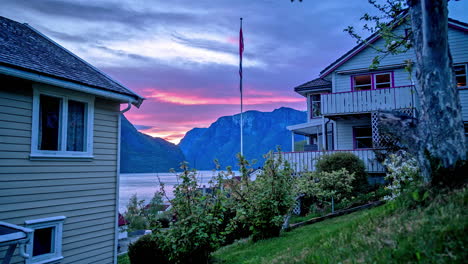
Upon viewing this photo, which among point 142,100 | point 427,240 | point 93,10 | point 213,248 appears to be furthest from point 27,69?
point 93,10

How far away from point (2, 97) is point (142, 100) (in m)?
4.36

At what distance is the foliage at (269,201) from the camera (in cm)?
1002

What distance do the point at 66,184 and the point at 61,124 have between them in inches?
67.5

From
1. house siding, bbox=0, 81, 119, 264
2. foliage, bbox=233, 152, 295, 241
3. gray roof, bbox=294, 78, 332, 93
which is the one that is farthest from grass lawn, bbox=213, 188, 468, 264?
gray roof, bbox=294, 78, 332, 93

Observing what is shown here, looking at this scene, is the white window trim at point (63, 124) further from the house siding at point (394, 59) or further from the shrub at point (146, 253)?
the house siding at point (394, 59)

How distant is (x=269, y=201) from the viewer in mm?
9969

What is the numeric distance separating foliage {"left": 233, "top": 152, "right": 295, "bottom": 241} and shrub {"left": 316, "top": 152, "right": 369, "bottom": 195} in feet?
24.6

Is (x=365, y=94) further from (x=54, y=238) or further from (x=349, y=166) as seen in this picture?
(x=54, y=238)

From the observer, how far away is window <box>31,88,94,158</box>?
8297mm

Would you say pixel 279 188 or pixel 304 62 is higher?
pixel 304 62

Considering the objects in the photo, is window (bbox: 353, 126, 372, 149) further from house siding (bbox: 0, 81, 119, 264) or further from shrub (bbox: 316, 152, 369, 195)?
house siding (bbox: 0, 81, 119, 264)

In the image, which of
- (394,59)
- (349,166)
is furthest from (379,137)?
(394,59)

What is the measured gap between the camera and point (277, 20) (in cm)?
2173

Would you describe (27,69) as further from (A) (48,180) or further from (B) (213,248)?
(B) (213,248)
